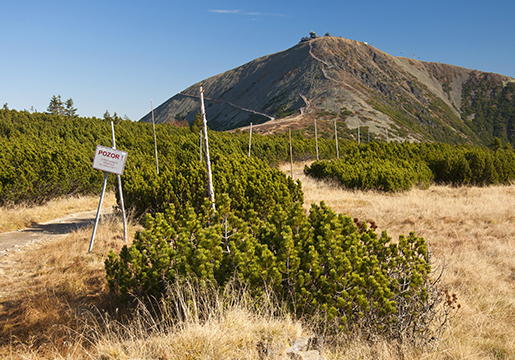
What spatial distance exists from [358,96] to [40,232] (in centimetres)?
9131

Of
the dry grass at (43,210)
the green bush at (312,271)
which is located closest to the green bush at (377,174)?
the dry grass at (43,210)

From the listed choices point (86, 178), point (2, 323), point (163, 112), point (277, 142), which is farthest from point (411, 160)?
point (163, 112)

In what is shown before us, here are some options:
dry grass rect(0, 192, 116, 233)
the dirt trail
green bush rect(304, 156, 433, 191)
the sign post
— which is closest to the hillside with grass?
the dirt trail

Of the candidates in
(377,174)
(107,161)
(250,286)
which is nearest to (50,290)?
(107,161)

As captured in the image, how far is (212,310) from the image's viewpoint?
9.39 feet

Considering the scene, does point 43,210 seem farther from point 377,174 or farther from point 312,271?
point 377,174

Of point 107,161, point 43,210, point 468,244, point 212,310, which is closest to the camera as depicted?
point 212,310

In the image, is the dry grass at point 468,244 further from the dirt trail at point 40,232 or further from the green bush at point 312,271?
the dirt trail at point 40,232

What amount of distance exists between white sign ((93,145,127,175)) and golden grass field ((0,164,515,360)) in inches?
53.3

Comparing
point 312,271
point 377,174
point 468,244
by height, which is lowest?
point 468,244

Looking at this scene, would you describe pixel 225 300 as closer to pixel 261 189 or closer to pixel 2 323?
pixel 2 323

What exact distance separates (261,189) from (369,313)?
13.5 feet

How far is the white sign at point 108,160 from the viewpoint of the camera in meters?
5.54

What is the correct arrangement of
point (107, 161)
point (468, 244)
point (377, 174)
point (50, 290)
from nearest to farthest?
1. point (50, 290)
2. point (107, 161)
3. point (468, 244)
4. point (377, 174)
